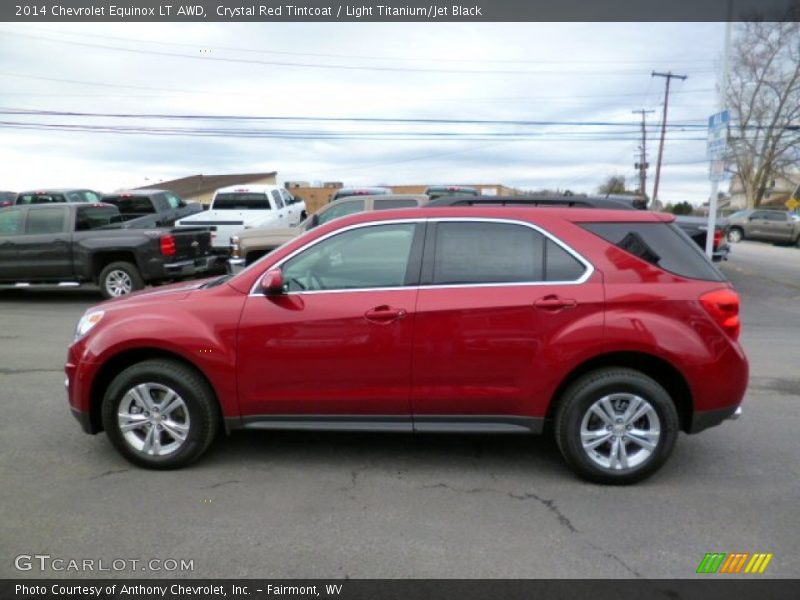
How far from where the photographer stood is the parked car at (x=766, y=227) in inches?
1142

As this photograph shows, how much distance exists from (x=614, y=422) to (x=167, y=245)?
8.92 metres

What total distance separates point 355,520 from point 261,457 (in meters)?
1.13

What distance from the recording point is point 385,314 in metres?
3.76

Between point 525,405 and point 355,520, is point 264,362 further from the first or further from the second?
point 525,405

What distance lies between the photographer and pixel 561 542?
3209 mm

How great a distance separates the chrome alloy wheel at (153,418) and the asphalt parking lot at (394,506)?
20 cm

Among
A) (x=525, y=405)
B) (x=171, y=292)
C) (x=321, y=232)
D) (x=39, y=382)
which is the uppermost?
(x=321, y=232)

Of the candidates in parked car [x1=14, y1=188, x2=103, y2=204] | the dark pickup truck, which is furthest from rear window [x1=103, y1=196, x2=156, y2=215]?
the dark pickup truck

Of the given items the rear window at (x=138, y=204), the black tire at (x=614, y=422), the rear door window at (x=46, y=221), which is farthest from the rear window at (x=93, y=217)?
the black tire at (x=614, y=422)

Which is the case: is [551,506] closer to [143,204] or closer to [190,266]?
[190,266]

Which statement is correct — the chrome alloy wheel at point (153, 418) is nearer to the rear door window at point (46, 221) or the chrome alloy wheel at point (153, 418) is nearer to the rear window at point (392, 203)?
the rear window at point (392, 203)

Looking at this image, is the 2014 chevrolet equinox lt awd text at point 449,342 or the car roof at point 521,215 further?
the car roof at point 521,215

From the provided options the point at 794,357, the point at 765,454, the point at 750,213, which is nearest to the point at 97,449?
the point at 765,454

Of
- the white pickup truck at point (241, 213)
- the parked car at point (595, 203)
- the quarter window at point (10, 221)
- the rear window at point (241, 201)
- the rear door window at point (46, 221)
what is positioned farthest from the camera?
the rear window at point (241, 201)
